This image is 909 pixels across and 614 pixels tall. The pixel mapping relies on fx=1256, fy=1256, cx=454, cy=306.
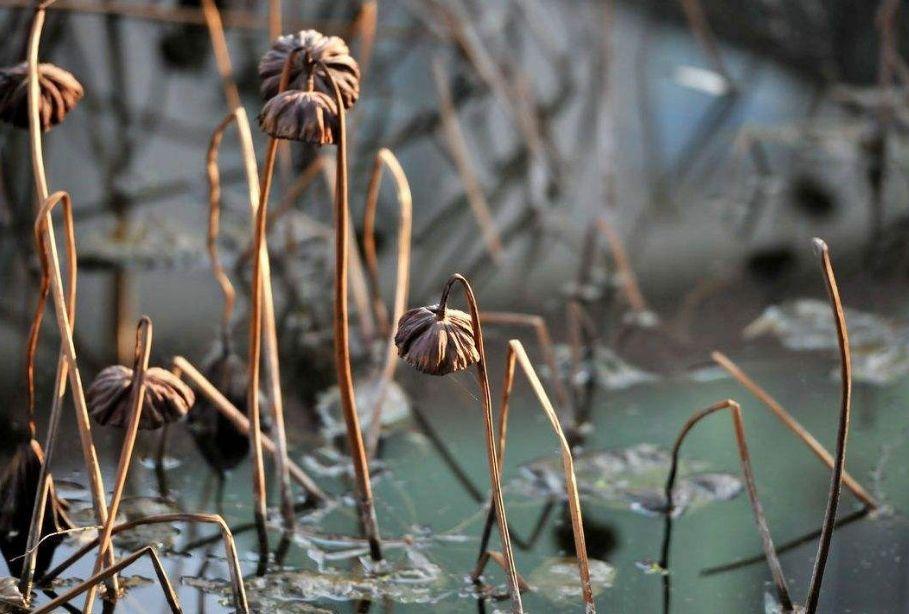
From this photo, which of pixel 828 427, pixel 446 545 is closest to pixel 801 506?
pixel 828 427

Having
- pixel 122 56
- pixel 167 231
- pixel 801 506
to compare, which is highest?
pixel 122 56

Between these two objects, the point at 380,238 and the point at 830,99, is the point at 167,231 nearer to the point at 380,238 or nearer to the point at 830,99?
the point at 380,238

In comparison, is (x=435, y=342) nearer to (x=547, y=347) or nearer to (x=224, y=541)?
(x=224, y=541)

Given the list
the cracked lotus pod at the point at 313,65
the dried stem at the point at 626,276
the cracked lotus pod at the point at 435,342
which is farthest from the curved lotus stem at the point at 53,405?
the dried stem at the point at 626,276

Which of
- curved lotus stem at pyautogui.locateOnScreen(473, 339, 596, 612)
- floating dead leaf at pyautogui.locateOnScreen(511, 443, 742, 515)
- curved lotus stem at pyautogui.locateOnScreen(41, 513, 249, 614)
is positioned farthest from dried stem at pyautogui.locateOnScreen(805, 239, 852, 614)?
curved lotus stem at pyautogui.locateOnScreen(41, 513, 249, 614)

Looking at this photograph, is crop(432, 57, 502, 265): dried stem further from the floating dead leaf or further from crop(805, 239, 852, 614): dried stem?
crop(805, 239, 852, 614): dried stem
